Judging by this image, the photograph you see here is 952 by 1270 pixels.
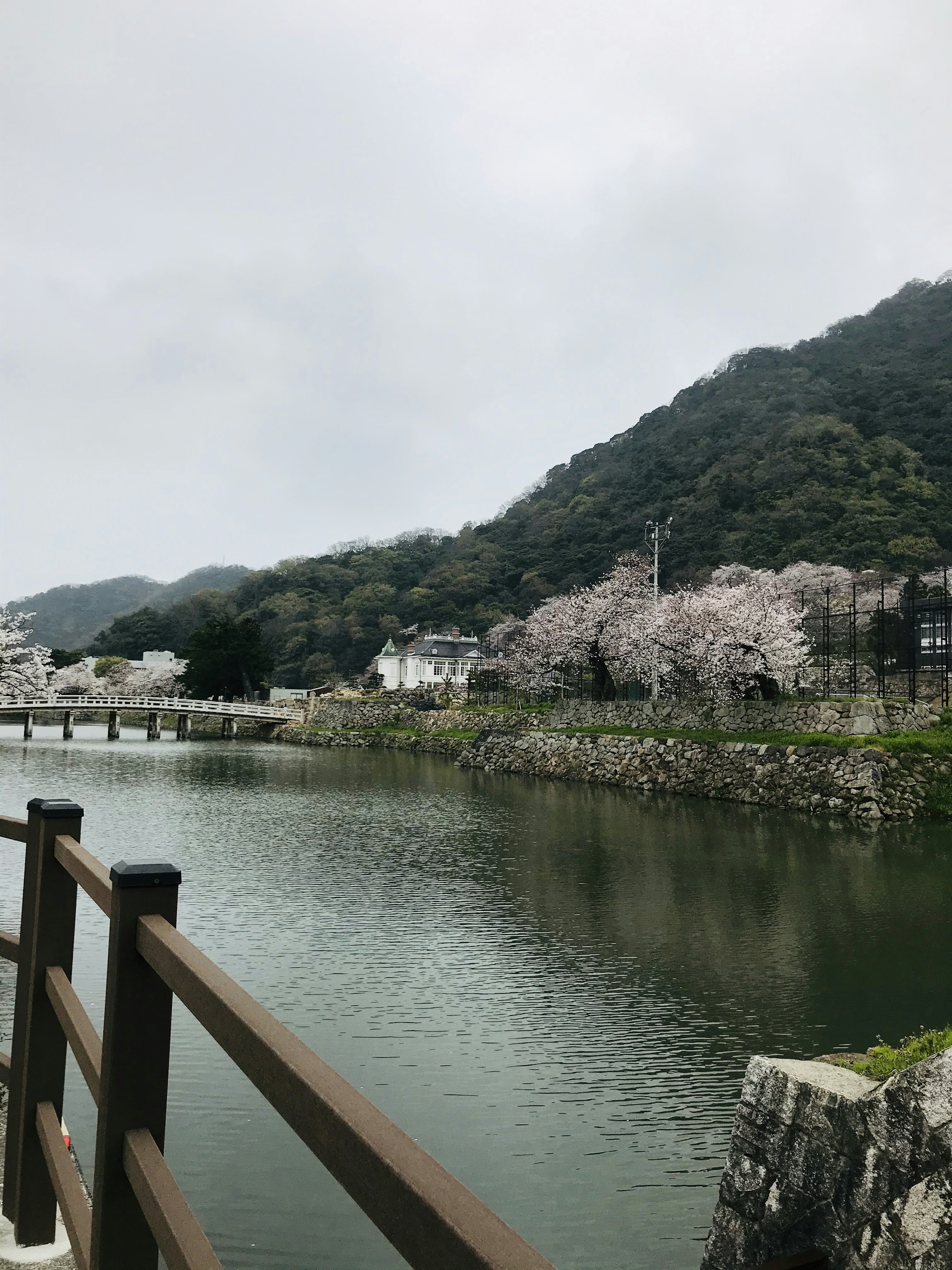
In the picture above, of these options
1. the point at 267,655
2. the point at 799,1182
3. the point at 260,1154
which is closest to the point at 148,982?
the point at 799,1182

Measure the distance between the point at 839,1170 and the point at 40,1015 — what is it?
85.8 inches

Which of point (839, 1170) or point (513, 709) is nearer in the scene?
point (839, 1170)

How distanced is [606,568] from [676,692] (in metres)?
26.5

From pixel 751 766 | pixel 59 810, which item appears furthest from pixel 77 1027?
pixel 751 766

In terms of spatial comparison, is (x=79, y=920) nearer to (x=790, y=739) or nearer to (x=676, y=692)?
(x=790, y=739)

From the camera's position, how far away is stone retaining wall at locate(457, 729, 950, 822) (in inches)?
665

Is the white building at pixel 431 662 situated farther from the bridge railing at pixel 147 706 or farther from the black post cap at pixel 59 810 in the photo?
the black post cap at pixel 59 810

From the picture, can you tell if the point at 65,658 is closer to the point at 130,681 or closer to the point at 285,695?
the point at 130,681

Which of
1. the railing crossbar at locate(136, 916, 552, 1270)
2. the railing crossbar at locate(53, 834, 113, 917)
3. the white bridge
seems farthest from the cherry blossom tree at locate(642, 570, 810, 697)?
the white bridge

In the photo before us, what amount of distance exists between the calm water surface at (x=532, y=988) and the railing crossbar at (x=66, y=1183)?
2.49ft

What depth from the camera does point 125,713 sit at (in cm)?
6612

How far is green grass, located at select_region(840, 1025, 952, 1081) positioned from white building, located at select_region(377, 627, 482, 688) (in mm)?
54350

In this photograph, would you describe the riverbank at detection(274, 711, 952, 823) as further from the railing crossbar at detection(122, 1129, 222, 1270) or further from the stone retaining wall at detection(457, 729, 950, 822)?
the railing crossbar at detection(122, 1129, 222, 1270)

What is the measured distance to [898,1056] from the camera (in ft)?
10.0
